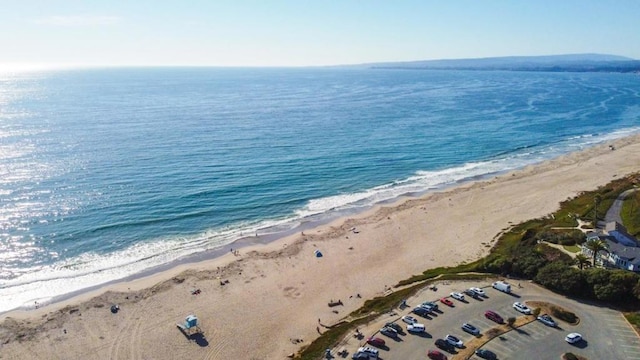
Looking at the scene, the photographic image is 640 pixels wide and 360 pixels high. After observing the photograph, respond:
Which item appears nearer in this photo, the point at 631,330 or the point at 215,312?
the point at 631,330

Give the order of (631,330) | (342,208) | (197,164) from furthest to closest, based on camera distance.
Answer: (197,164), (342,208), (631,330)

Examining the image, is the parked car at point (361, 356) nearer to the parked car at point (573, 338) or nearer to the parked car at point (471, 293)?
the parked car at point (471, 293)

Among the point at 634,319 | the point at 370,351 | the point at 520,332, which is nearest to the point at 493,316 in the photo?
the point at 520,332

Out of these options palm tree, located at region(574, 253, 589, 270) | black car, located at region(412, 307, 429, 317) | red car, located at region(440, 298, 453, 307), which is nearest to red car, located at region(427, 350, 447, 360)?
black car, located at region(412, 307, 429, 317)

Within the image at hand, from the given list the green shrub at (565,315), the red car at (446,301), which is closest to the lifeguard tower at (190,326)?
the red car at (446,301)

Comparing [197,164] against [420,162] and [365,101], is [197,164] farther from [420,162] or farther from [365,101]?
[365,101]

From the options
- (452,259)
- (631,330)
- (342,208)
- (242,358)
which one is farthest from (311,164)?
(631,330)

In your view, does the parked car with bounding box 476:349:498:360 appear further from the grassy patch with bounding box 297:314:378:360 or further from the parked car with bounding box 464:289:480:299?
the grassy patch with bounding box 297:314:378:360
